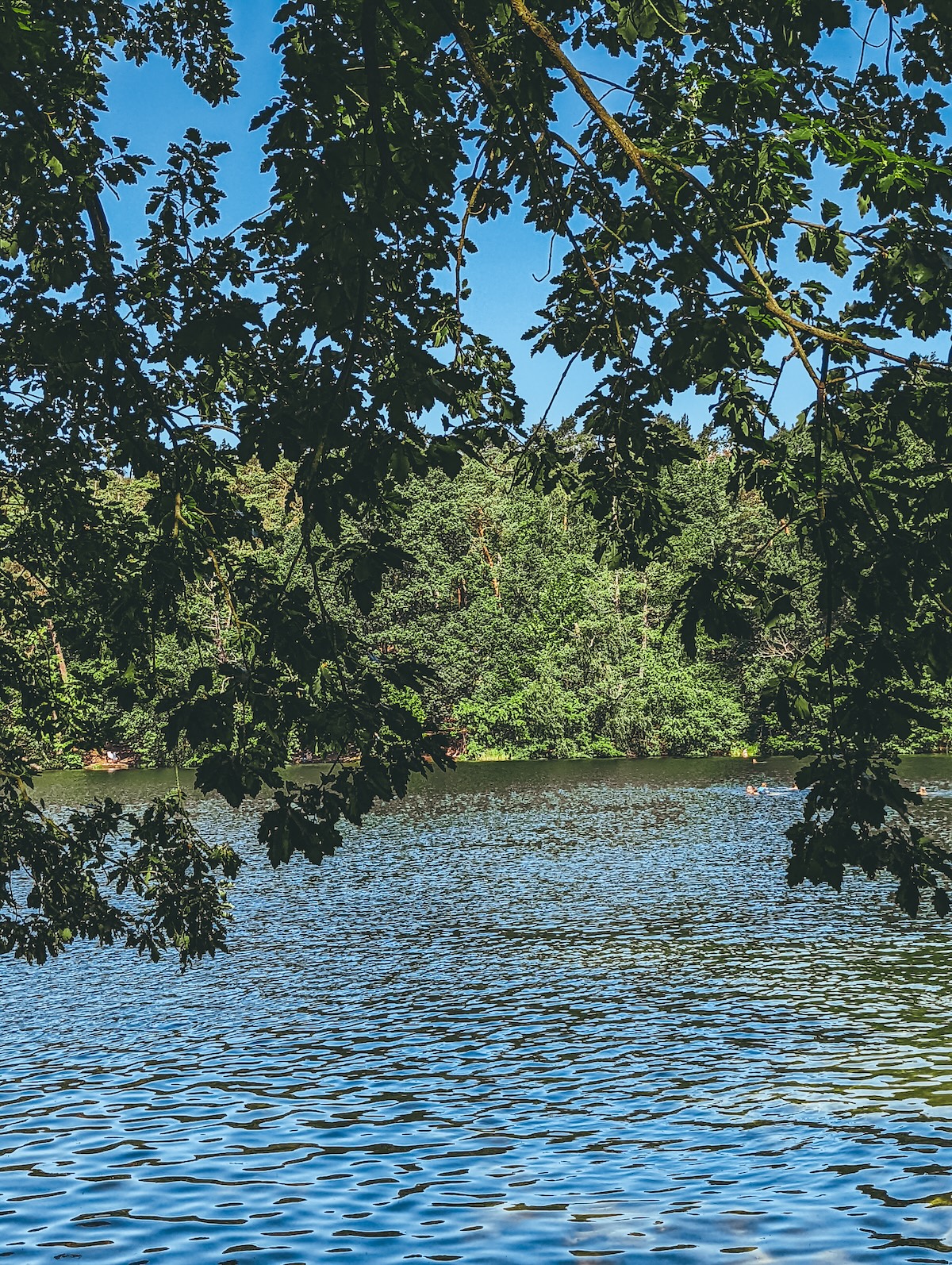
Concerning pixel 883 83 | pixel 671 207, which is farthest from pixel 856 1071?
pixel 671 207

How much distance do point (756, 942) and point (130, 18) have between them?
19.0 meters

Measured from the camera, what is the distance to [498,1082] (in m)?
16.5

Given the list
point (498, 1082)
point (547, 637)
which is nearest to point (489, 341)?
point (498, 1082)

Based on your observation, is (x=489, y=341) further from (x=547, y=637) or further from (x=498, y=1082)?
(x=547, y=637)

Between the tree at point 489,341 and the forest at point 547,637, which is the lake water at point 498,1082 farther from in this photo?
the forest at point 547,637

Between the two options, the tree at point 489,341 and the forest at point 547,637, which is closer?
the tree at point 489,341

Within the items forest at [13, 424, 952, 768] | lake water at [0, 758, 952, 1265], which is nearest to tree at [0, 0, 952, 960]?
lake water at [0, 758, 952, 1265]

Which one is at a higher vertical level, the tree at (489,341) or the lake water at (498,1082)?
the tree at (489,341)

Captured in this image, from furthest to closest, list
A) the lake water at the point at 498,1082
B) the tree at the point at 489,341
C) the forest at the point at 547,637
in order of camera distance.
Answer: the forest at the point at 547,637 < the lake water at the point at 498,1082 < the tree at the point at 489,341

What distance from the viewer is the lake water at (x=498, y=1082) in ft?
38.2

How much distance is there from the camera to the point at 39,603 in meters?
13.5

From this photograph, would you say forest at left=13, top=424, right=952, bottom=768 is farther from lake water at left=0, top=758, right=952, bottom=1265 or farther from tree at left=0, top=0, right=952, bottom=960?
tree at left=0, top=0, right=952, bottom=960

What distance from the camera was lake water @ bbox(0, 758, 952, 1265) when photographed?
1166 centimetres

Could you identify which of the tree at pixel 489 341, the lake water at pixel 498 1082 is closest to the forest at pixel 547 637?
the lake water at pixel 498 1082
